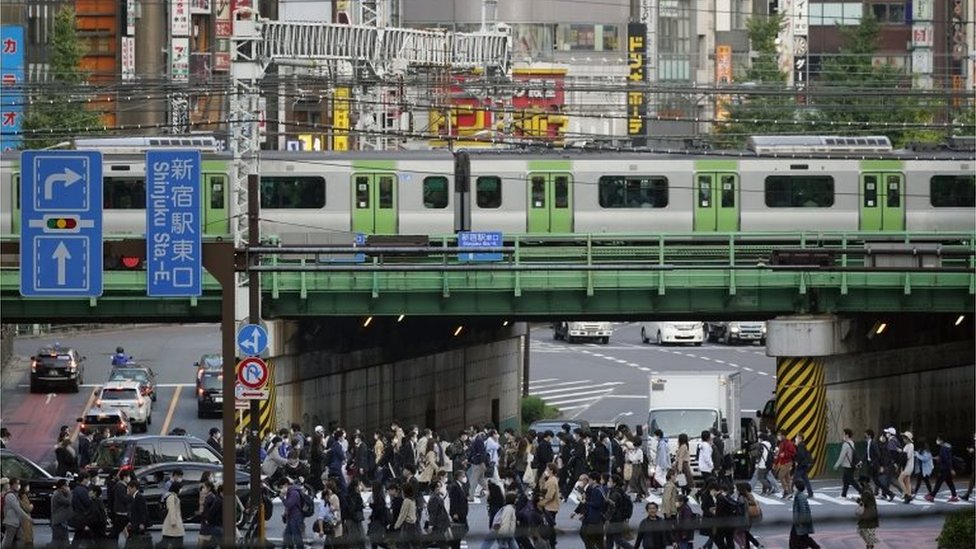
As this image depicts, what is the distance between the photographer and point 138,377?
63250mm

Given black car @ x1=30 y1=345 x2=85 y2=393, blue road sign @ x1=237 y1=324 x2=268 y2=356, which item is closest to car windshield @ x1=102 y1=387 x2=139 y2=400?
black car @ x1=30 y1=345 x2=85 y2=393

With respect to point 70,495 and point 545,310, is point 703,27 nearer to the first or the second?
point 545,310

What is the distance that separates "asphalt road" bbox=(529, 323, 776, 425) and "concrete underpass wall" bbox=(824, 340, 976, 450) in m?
12.6

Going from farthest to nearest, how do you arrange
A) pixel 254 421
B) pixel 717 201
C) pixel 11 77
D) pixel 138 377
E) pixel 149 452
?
pixel 11 77, pixel 138 377, pixel 717 201, pixel 149 452, pixel 254 421

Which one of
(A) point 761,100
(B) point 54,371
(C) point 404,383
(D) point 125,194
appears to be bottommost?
(B) point 54,371

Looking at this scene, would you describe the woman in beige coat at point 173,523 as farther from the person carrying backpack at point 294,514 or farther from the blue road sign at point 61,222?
the blue road sign at point 61,222

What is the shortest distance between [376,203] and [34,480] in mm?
16409

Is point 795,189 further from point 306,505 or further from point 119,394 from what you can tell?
point 306,505

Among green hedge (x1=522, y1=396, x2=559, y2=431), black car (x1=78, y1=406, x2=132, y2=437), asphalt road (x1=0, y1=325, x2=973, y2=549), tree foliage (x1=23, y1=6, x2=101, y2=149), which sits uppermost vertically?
tree foliage (x1=23, y1=6, x2=101, y2=149)

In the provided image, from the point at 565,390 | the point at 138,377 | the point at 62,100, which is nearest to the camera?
the point at 138,377

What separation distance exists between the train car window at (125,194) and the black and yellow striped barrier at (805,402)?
50.9 feet

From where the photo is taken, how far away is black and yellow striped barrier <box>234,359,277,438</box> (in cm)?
4187

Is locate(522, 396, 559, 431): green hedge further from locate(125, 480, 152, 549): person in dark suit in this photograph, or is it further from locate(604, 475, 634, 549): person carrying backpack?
locate(125, 480, 152, 549): person in dark suit

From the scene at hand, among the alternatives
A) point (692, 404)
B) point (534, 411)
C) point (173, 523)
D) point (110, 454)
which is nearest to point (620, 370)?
point (534, 411)
